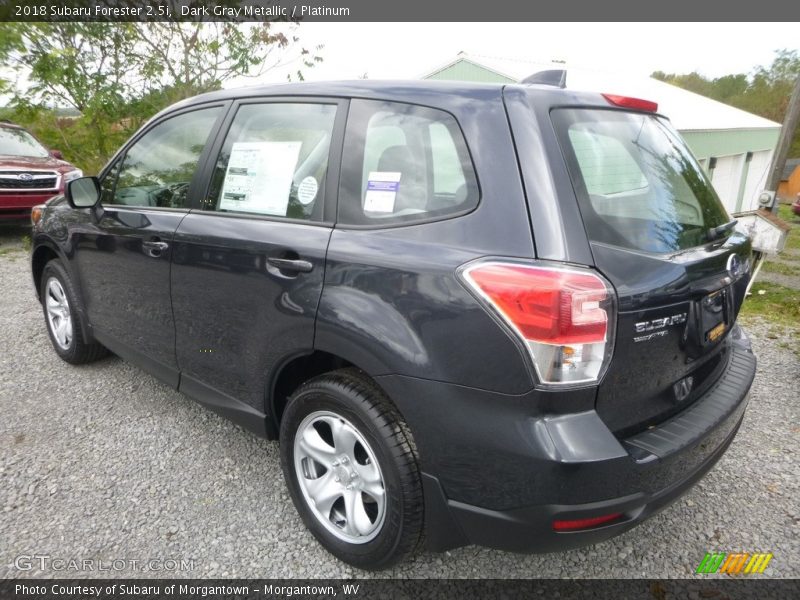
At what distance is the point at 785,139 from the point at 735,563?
7326 millimetres

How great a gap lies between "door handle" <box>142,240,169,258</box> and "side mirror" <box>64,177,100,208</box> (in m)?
0.67

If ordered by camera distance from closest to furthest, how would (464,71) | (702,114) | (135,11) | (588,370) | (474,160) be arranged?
(588,370) < (474,160) < (135,11) < (464,71) < (702,114)

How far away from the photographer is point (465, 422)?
5.39ft

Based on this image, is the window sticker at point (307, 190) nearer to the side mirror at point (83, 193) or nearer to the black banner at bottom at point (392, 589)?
the black banner at bottom at point (392, 589)

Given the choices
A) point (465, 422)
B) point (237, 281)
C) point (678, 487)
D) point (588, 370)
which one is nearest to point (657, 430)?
point (678, 487)

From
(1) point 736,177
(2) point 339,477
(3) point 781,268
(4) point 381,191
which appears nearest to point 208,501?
(2) point 339,477

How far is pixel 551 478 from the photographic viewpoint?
1.53 metres

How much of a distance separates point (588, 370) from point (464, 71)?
568 inches

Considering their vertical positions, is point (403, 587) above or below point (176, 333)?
below

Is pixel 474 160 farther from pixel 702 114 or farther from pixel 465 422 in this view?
pixel 702 114

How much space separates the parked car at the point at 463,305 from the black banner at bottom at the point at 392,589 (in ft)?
0.56

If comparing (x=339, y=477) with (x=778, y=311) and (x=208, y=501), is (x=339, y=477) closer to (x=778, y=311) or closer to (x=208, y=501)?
(x=208, y=501)

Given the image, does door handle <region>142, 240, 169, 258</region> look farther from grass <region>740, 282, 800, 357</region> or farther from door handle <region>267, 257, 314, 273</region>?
grass <region>740, 282, 800, 357</region>

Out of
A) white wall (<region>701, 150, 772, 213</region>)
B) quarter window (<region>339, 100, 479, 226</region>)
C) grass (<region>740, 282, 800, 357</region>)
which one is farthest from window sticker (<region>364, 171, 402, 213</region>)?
white wall (<region>701, 150, 772, 213</region>)
